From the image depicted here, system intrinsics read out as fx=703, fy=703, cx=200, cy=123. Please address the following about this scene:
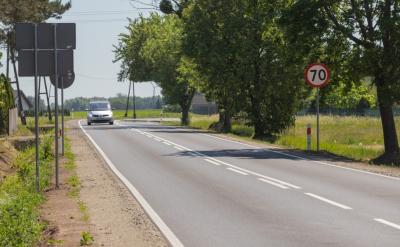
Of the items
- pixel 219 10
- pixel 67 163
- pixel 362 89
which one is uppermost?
pixel 219 10

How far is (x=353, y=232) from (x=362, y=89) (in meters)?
17.0

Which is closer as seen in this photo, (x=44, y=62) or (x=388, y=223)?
(x=388, y=223)

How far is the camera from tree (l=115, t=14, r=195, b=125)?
6009 centimetres

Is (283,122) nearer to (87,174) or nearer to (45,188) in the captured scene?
(87,174)

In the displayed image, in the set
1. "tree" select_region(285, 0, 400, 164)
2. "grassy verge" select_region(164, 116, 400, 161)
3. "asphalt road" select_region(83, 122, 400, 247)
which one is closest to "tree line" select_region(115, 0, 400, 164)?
"tree" select_region(285, 0, 400, 164)

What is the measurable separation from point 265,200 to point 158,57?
5129 centimetres

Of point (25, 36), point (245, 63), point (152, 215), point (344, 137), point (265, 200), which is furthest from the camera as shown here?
point (245, 63)

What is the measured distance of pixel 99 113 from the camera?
53094 millimetres

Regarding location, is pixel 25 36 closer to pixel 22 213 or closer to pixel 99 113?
pixel 22 213

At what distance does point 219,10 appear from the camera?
39094 mm

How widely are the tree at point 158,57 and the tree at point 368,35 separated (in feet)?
92.1

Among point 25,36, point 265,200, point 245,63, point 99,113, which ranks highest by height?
point 245,63

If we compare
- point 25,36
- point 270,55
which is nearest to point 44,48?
point 25,36

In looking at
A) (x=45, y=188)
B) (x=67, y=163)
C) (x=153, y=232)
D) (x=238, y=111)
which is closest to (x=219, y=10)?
(x=238, y=111)
